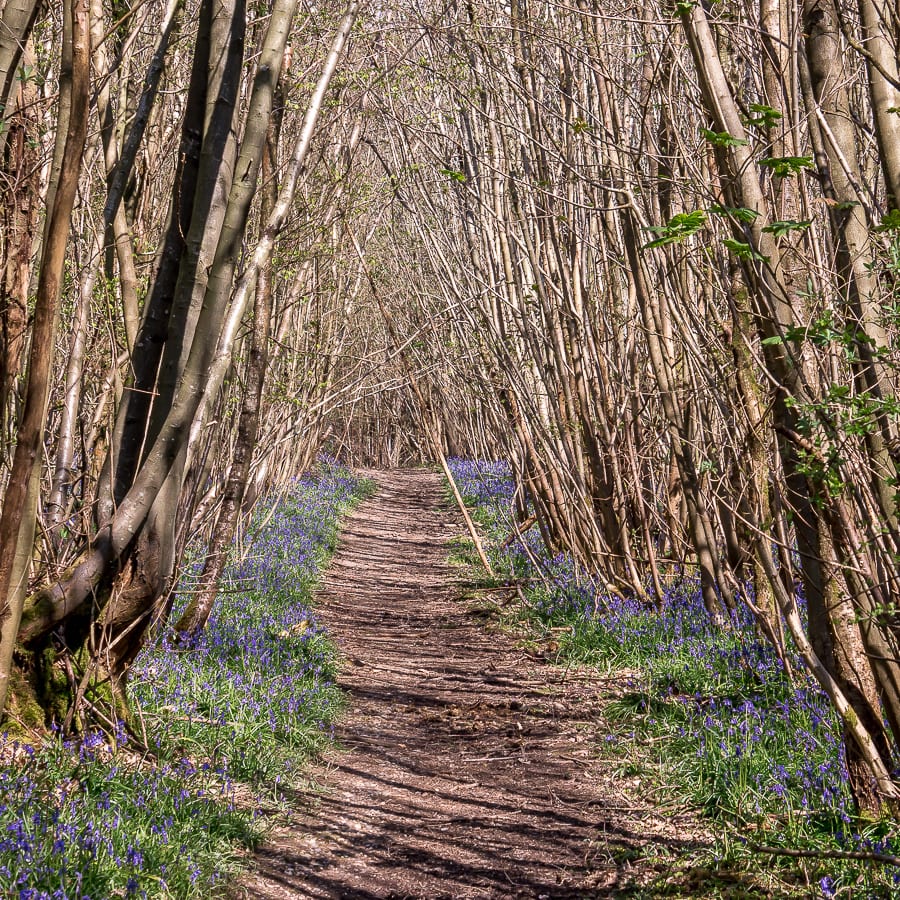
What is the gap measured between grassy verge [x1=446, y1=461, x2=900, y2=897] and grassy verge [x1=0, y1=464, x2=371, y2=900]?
5.73 feet

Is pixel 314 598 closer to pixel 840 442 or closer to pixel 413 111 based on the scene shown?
pixel 413 111

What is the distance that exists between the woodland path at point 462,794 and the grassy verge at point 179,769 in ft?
0.74

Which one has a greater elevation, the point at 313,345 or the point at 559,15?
the point at 559,15

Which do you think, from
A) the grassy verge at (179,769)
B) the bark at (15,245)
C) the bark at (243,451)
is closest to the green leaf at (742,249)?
the grassy verge at (179,769)

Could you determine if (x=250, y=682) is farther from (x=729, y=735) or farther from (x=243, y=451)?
(x=729, y=735)

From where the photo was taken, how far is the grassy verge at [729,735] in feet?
11.4

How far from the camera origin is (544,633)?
8148mm

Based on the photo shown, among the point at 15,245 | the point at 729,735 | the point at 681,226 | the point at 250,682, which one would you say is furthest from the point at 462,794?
the point at 15,245

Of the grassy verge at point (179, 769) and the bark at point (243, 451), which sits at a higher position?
the bark at point (243, 451)

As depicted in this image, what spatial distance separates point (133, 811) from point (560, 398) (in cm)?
570

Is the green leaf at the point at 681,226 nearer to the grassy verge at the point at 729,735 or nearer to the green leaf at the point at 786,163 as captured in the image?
the green leaf at the point at 786,163

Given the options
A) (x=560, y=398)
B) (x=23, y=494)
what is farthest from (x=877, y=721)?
(x=560, y=398)

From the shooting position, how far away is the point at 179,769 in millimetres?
4293

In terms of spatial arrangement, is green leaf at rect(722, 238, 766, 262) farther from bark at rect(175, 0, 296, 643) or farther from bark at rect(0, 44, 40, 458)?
bark at rect(175, 0, 296, 643)
